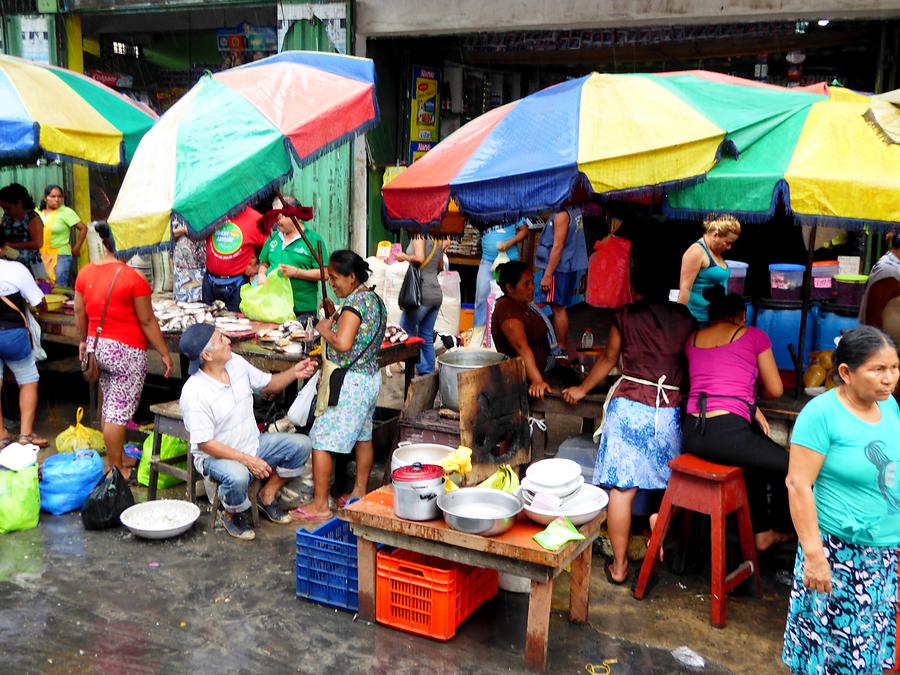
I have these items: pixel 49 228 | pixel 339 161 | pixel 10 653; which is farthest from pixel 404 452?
pixel 49 228

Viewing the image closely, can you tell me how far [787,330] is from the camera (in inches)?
235

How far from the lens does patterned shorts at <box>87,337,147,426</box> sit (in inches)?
252

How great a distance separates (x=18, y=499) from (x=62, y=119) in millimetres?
2799

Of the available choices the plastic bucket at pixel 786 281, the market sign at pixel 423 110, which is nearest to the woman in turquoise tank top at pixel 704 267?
the plastic bucket at pixel 786 281

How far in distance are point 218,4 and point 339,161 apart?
2.57 meters

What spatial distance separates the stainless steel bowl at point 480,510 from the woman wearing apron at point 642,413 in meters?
1.02

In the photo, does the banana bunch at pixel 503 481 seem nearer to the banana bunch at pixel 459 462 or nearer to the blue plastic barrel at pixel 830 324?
the banana bunch at pixel 459 462

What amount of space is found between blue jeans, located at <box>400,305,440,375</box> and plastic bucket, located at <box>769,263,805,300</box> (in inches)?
141

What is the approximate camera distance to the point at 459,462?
4.63 meters

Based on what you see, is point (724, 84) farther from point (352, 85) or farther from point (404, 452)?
point (404, 452)

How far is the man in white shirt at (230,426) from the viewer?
5391 millimetres

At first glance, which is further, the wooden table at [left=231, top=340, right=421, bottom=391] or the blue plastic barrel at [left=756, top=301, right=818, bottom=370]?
the wooden table at [left=231, top=340, right=421, bottom=391]

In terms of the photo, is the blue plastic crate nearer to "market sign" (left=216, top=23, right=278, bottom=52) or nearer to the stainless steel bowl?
the stainless steel bowl

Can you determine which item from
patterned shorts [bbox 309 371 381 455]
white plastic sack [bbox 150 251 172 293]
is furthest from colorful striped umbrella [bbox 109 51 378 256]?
white plastic sack [bbox 150 251 172 293]
